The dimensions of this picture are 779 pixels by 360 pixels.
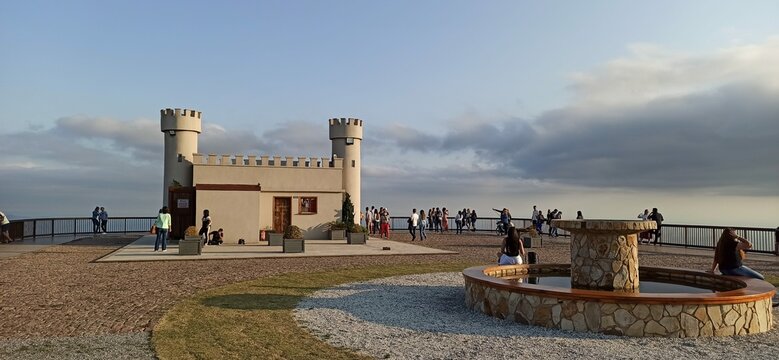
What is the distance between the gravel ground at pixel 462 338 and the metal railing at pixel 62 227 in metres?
24.5

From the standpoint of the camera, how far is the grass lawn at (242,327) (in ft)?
21.0

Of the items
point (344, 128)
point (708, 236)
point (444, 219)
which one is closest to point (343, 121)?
point (344, 128)

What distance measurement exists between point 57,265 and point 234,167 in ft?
40.3

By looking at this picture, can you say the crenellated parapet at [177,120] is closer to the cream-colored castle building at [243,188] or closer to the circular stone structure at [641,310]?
the cream-colored castle building at [243,188]

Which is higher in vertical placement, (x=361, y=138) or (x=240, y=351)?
(x=361, y=138)

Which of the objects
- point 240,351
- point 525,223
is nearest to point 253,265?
point 240,351

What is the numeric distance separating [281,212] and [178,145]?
23.5ft

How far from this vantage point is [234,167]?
90.5 ft

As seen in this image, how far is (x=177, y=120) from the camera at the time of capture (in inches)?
1168

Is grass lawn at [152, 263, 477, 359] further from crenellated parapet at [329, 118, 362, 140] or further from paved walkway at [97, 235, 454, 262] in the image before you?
crenellated parapet at [329, 118, 362, 140]

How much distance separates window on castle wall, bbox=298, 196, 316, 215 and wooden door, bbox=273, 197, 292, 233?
567mm

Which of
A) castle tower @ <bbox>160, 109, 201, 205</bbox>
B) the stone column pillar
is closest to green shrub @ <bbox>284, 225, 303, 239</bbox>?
castle tower @ <bbox>160, 109, 201, 205</bbox>

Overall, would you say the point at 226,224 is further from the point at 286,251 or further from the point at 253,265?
the point at 253,265

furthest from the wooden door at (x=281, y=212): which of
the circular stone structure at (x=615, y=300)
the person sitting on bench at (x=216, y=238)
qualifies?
the circular stone structure at (x=615, y=300)
